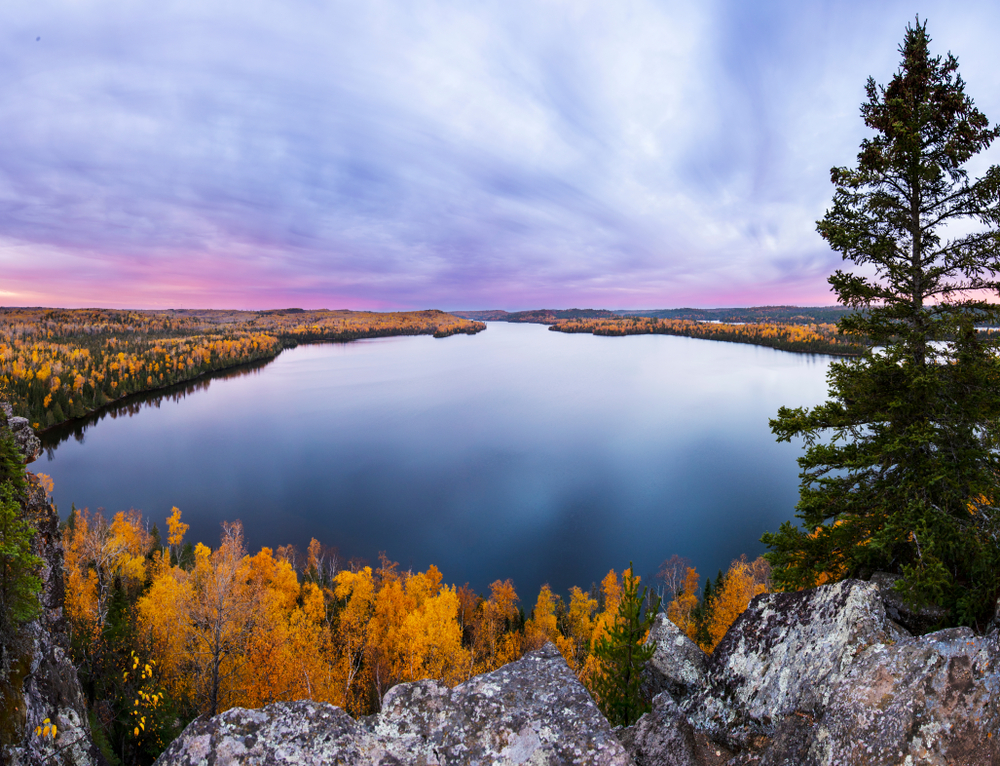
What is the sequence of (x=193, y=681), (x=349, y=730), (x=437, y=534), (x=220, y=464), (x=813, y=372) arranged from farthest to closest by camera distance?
(x=813, y=372)
(x=220, y=464)
(x=437, y=534)
(x=193, y=681)
(x=349, y=730)

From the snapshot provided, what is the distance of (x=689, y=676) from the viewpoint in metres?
8.42

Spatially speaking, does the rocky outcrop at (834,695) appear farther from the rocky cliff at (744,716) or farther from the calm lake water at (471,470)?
the calm lake water at (471,470)

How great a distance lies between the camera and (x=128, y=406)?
98.2 metres

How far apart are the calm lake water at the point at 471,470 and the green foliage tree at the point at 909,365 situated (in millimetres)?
33682

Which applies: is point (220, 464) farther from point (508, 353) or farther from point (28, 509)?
point (508, 353)

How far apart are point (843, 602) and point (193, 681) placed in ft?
82.3

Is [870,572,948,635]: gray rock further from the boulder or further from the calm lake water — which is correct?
the calm lake water

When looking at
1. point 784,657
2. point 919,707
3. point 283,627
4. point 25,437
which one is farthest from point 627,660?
point 283,627

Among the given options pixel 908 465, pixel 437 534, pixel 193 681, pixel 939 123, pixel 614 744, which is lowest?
pixel 437 534

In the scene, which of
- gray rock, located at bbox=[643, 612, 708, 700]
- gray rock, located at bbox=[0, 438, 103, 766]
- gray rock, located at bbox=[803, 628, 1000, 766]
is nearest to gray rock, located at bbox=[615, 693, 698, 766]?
gray rock, located at bbox=[803, 628, 1000, 766]

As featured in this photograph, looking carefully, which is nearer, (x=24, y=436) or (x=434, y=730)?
(x=434, y=730)

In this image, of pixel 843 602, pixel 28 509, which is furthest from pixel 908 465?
pixel 28 509

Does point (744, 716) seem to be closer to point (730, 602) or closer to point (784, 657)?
point (784, 657)

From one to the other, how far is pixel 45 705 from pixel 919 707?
9935 mm
